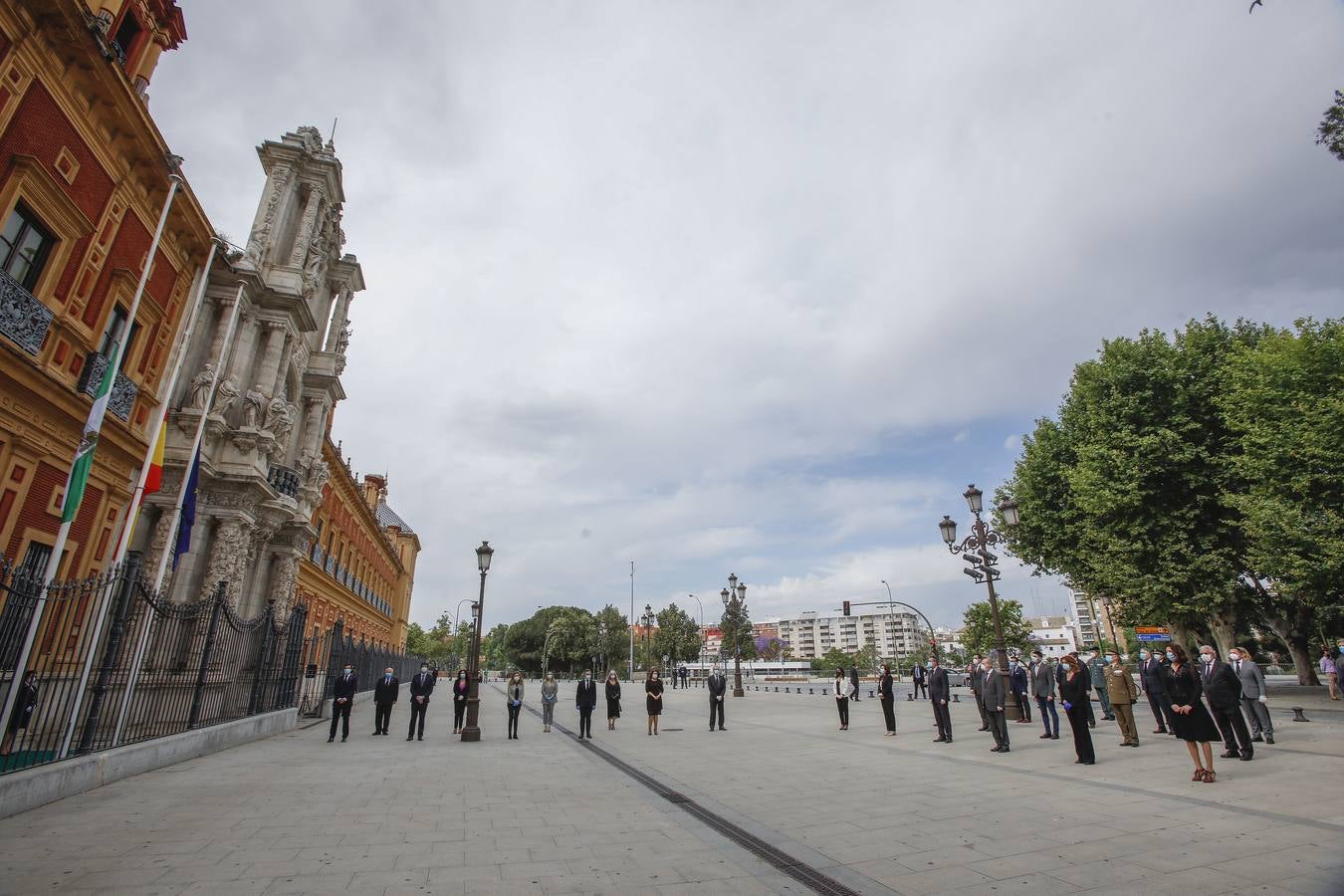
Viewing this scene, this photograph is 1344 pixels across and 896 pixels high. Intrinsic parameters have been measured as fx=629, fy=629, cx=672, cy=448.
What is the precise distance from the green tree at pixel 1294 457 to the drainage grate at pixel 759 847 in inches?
817

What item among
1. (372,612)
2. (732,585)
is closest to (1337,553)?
(732,585)

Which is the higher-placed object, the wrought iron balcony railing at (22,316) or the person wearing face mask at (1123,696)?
the wrought iron balcony railing at (22,316)

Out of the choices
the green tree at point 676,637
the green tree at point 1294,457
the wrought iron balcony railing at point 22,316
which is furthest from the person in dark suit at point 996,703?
the green tree at point 676,637

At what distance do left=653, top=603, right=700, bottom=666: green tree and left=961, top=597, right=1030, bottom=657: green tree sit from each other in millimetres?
41375

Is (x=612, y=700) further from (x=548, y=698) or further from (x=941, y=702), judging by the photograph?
(x=941, y=702)

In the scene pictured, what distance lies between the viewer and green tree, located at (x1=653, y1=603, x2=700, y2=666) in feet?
312

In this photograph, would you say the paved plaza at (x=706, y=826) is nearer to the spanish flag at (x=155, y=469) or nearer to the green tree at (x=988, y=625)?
the spanish flag at (x=155, y=469)

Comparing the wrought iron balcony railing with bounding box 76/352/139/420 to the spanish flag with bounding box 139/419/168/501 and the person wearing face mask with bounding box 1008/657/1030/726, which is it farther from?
the person wearing face mask with bounding box 1008/657/1030/726

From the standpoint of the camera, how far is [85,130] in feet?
40.2

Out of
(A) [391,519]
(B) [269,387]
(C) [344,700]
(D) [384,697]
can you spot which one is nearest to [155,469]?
(C) [344,700]

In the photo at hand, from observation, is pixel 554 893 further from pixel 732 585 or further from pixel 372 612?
pixel 372 612

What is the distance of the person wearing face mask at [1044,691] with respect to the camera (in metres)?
14.0

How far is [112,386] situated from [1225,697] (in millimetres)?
21277

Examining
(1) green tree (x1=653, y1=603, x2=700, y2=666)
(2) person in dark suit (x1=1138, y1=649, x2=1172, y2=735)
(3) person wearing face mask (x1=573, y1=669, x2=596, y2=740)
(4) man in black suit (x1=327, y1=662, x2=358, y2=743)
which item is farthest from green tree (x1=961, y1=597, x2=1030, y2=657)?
(4) man in black suit (x1=327, y1=662, x2=358, y2=743)
